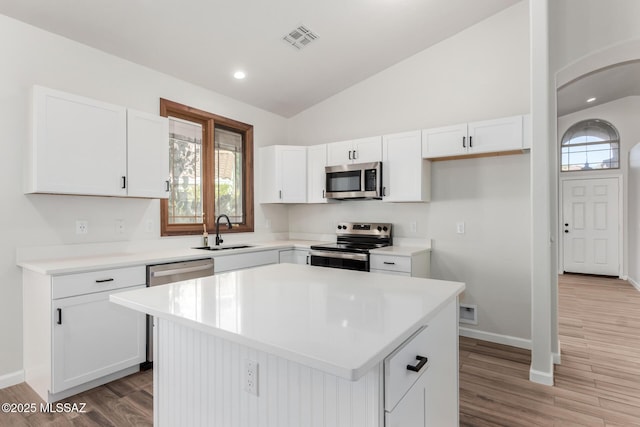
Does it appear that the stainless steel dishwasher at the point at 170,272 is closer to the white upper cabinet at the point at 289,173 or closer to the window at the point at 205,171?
the window at the point at 205,171

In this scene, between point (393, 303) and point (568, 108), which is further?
point (568, 108)

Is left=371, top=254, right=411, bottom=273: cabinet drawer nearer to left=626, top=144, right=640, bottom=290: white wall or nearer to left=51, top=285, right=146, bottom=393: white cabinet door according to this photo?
left=51, top=285, right=146, bottom=393: white cabinet door

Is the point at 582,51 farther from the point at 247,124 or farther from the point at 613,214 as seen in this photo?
the point at 613,214

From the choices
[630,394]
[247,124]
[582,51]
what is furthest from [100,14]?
[630,394]

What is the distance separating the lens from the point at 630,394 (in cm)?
240

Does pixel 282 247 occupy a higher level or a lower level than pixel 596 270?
higher

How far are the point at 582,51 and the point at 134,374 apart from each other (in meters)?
4.58

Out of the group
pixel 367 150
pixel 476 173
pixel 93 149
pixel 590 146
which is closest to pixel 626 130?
pixel 590 146

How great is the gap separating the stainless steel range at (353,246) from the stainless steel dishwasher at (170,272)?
121 cm

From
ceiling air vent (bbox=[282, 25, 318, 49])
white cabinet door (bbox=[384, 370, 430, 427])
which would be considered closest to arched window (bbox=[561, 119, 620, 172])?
ceiling air vent (bbox=[282, 25, 318, 49])

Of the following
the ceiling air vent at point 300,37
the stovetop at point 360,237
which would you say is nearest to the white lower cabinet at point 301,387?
the stovetop at point 360,237

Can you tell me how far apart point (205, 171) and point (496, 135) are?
307 centimetres

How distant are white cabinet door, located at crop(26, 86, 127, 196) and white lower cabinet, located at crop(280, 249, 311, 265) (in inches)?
71.7

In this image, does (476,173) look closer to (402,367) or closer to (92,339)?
(402,367)
